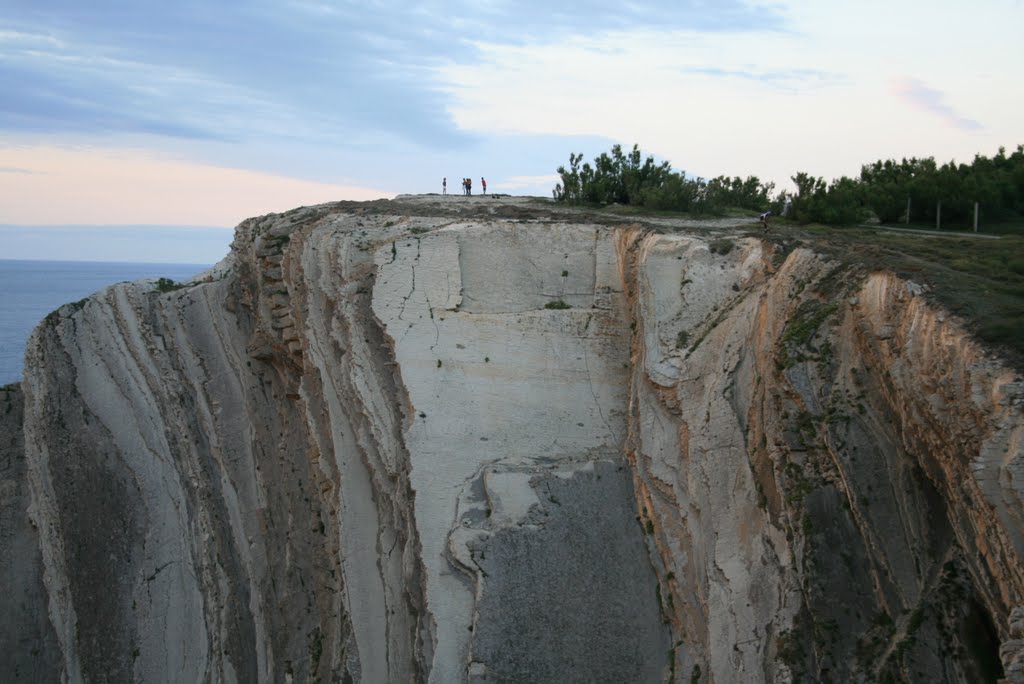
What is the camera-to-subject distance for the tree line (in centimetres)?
1981

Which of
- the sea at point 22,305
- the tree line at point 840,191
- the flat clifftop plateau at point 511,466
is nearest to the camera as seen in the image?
the flat clifftop plateau at point 511,466

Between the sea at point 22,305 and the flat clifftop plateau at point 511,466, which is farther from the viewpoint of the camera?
the sea at point 22,305

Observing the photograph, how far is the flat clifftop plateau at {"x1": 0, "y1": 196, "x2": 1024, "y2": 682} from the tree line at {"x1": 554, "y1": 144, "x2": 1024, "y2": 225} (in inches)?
81.2

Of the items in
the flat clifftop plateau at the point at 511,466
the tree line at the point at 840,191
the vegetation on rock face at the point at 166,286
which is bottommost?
the flat clifftop plateau at the point at 511,466

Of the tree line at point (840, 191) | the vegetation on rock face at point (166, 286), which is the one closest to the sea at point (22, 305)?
the vegetation on rock face at point (166, 286)

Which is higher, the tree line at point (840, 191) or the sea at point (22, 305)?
the tree line at point (840, 191)

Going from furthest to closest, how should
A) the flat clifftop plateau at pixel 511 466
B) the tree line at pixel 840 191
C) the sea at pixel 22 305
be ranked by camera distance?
the sea at pixel 22 305 < the tree line at pixel 840 191 < the flat clifftop plateau at pixel 511 466

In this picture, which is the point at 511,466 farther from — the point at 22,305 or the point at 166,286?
the point at 22,305

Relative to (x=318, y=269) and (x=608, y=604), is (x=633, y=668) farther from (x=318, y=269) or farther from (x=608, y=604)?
(x=318, y=269)

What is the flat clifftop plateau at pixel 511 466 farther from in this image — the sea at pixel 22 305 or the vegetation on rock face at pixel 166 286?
the sea at pixel 22 305

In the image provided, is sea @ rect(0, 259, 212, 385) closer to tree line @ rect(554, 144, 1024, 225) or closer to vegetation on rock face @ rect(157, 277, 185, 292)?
vegetation on rock face @ rect(157, 277, 185, 292)

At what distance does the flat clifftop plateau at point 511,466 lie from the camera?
9.30m

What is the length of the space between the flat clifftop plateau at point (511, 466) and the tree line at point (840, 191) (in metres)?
2.06

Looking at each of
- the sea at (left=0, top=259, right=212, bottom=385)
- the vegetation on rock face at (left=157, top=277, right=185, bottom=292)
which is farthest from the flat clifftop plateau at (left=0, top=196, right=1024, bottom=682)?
the sea at (left=0, top=259, right=212, bottom=385)
